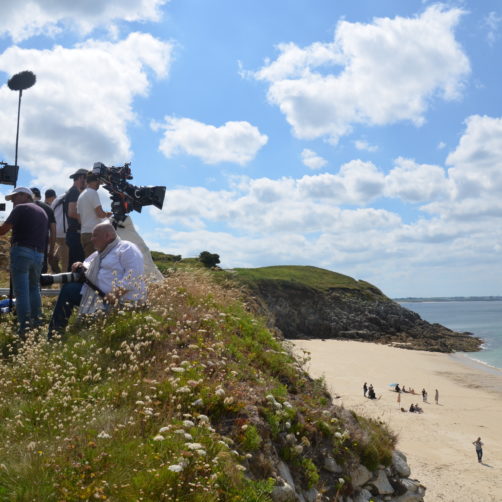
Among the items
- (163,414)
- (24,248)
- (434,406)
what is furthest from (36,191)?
(434,406)

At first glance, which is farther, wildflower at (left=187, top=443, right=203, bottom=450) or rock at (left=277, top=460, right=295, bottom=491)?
rock at (left=277, top=460, right=295, bottom=491)

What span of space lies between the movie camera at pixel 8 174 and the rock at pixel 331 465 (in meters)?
8.59

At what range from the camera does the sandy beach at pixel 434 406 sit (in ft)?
56.5

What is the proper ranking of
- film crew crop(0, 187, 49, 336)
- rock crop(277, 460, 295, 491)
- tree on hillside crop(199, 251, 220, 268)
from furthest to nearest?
tree on hillside crop(199, 251, 220, 268) < film crew crop(0, 187, 49, 336) < rock crop(277, 460, 295, 491)

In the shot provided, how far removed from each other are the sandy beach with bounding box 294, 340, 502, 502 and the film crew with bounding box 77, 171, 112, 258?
19.5ft

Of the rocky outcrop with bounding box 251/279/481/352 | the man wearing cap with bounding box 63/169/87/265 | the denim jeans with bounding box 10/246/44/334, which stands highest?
the man wearing cap with bounding box 63/169/87/265

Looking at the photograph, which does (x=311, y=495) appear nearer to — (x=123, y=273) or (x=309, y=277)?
(x=123, y=273)

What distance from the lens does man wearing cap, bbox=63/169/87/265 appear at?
1028 centimetres

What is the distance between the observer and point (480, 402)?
102 ft

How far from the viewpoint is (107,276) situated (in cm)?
756

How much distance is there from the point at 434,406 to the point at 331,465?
2640cm

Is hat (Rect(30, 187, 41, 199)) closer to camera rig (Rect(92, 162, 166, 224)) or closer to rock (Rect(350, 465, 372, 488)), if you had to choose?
camera rig (Rect(92, 162, 166, 224))

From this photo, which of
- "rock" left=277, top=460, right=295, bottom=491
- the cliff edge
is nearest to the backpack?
"rock" left=277, top=460, right=295, bottom=491

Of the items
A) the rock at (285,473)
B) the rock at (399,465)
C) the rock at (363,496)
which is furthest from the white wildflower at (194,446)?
the rock at (399,465)
